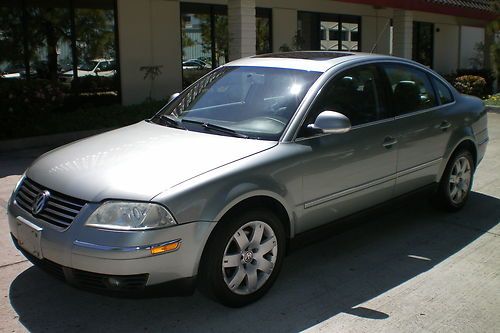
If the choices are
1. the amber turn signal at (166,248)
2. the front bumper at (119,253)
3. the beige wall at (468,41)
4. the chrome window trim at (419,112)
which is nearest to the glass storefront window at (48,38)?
the chrome window trim at (419,112)

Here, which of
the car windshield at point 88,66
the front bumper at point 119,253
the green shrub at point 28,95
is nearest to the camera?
the front bumper at point 119,253

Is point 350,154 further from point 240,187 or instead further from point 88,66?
point 88,66

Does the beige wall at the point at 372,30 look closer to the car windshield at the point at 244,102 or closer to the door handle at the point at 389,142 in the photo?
the door handle at the point at 389,142

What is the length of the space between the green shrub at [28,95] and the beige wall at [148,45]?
2973mm

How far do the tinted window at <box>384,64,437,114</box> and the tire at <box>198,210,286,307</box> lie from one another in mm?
1867

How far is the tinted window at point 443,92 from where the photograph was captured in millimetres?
5570

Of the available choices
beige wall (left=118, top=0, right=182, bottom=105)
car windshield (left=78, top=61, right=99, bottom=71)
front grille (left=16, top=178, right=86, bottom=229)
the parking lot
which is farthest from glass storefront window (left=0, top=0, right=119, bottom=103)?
front grille (left=16, top=178, right=86, bottom=229)

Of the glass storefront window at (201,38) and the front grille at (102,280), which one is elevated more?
the glass storefront window at (201,38)

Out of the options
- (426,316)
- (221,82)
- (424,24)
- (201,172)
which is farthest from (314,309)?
(424,24)

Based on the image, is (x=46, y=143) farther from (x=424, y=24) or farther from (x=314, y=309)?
(x=424, y=24)

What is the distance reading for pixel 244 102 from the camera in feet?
14.5

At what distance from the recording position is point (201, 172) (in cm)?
348

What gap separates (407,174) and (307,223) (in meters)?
1.35

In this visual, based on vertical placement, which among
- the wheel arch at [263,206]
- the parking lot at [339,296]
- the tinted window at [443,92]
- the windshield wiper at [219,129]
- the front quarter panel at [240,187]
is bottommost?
the parking lot at [339,296]
